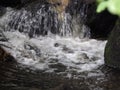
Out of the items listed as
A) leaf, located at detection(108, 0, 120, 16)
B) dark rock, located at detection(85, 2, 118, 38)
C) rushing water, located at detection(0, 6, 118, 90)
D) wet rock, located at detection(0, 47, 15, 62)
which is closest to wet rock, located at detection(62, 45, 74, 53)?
rushing water, located at detection(0, 6, 118, 90)

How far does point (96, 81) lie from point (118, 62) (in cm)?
87

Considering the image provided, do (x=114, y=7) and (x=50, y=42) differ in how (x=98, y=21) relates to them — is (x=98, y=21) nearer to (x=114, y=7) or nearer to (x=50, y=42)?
(x=50, y=42)

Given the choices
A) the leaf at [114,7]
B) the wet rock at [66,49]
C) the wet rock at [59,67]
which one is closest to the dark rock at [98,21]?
the wet rock at [66,49]

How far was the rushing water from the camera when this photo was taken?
16.3 feet

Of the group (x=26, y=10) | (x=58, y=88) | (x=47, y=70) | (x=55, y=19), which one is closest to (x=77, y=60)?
(x=47, y=70)

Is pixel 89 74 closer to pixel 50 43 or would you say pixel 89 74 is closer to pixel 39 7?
pixel 50 43

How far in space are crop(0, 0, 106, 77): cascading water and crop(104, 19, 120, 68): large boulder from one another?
0.30m

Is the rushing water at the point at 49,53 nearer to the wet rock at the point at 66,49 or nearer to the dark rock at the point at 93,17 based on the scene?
the wet rock at the point at 66,49

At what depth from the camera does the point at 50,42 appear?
7.73m

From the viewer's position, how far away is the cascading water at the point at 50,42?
19.8 feet

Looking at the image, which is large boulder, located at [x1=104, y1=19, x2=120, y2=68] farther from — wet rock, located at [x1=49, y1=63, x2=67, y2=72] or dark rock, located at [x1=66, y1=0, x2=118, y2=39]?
dark rock, located at [x1=66, y1=0, x2=118, y2=39]

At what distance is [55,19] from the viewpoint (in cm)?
843

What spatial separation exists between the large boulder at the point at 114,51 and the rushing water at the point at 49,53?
0.25 m

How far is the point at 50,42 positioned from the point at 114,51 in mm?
2394
